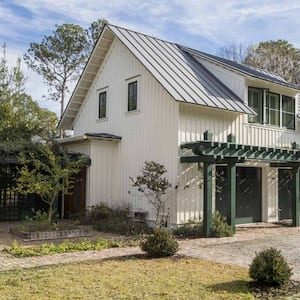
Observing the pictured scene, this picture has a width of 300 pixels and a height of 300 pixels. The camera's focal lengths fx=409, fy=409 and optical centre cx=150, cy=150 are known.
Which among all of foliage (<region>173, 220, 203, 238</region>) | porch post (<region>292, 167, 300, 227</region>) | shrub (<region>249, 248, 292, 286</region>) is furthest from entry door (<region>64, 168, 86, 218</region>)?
shrub (<region>249, 248, 292, 286</region>)

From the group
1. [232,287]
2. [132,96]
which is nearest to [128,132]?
[132,96]

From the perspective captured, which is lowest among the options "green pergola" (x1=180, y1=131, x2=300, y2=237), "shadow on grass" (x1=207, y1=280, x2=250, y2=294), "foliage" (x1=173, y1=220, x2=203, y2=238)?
"shadow on grass" (x1=207, y1=280, x2=250, y2=294)

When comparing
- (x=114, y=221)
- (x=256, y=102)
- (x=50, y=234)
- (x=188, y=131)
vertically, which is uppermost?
(x=256, y=102)

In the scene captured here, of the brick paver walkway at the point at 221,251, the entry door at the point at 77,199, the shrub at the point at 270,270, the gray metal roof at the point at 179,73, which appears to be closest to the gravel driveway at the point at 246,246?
the brick paver walkway at the point at 221,251

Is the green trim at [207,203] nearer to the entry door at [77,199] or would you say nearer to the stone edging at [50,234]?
the stone edging at [50,234]

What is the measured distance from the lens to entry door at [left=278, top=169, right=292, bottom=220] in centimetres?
1702

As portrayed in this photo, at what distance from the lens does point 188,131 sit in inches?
535

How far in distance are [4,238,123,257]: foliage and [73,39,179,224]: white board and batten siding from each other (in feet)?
11.7

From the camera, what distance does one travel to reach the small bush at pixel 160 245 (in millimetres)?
8852

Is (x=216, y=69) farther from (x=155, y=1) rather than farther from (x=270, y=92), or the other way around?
(x=155, y=1)

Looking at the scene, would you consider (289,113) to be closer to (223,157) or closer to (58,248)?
(223,157)

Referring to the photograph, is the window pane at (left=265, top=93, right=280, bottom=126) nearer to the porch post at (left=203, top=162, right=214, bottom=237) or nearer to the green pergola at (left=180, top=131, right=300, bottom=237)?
the green pergola at (left=180, top=131, right=300, bottom=237)

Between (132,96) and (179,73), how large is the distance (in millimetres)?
2089

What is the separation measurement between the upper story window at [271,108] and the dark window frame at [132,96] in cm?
433
